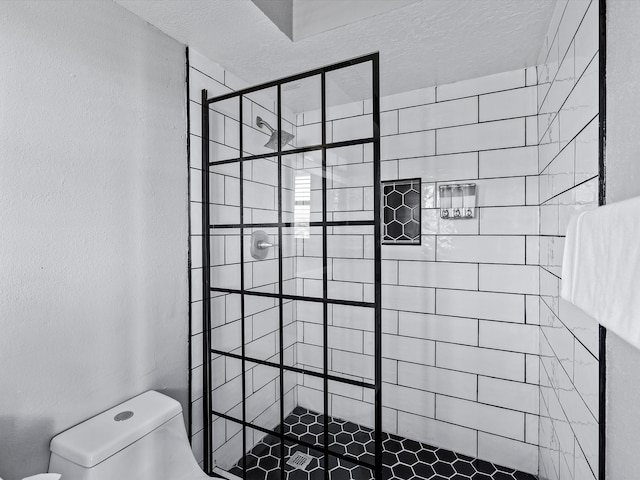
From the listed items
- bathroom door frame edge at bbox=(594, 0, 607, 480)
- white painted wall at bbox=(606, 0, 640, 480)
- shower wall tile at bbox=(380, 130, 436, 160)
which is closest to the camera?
white painted wall at bbox=(606, 0, 640, 480)

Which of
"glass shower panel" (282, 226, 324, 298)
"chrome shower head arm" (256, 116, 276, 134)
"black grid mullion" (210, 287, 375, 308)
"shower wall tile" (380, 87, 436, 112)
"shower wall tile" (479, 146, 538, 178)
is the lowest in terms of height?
"black grid mullion" (210, 287, 375, 308)

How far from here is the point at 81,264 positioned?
3.78 ft

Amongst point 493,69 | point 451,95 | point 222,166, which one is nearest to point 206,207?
point 222,166

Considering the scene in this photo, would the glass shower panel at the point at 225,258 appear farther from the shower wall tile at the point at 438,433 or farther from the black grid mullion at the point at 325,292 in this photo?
the shower wall tile at the point at 438,433

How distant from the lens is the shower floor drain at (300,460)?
1.35 meters

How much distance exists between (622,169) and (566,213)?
46 cm

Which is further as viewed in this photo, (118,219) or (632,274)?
(118,219)

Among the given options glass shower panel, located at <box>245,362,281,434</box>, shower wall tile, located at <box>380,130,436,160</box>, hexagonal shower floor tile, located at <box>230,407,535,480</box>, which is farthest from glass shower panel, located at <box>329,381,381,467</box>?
shower wall tile, located at <box>380,130,436,160</box>

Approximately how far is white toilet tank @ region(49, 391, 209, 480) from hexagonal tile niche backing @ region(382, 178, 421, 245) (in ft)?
4.57

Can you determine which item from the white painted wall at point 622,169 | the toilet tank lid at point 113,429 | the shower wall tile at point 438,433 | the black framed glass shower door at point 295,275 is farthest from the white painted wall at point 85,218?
the white painted wall at point 622,169

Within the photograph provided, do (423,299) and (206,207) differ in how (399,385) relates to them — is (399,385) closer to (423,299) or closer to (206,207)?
(423,299)

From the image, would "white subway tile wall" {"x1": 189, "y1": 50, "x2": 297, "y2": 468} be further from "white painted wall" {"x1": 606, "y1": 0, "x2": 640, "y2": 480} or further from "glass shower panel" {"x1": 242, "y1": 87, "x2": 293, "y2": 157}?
"white painted wall" {"x1": 606, "y1": 0, "x2": 640, "y2": 480}

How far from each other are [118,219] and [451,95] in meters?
1.75

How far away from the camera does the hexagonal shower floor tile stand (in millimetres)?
1286
